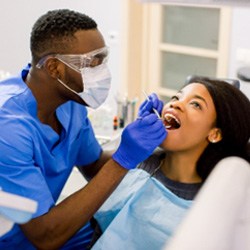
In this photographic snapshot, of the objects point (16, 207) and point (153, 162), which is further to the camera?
point (153, 162)

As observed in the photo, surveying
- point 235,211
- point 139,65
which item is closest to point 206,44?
point 139,65

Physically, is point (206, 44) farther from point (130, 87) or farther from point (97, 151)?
point (97, 151)

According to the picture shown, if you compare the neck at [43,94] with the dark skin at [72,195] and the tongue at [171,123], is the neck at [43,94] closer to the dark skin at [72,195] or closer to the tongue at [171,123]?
the dark skin at [72,195]

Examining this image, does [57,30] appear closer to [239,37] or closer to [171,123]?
[171,123]

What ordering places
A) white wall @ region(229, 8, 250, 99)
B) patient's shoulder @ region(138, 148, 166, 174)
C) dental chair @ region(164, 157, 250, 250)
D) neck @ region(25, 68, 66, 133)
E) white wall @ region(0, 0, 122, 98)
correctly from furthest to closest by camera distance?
white wall @ region(229, 8, 250, 99), white wall @ region(0, 0, 122, 98), patient's shoulder @ region(138, 148, 166, 174), neck @ region(25, 68, 66, 133), dental chair @ region(164, 157, 250, 250)

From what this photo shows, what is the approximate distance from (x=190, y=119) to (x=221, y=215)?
975 mm

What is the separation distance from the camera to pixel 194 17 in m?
3.80

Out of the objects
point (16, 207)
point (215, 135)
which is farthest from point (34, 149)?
point (16, 207)

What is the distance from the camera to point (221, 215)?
2.01 feet

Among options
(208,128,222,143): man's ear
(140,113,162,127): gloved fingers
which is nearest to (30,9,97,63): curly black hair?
(140,113,162,127): gloved fingers

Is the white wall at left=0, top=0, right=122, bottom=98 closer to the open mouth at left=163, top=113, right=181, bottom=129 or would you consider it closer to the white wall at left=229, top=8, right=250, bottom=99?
the white wall at left=229, top=8, right=250, bottom=99

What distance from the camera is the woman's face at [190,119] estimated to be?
1.57m

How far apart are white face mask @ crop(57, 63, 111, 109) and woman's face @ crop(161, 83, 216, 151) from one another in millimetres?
245

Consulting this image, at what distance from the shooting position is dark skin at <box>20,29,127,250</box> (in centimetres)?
133
